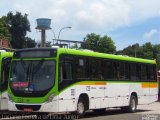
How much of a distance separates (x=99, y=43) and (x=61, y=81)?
74.0m

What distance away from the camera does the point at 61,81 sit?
18.5 m

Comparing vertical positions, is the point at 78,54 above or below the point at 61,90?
above

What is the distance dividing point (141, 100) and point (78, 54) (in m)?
8.72

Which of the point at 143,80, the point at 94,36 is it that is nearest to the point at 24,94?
the point at 143,80

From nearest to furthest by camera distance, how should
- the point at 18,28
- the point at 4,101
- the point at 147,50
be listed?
the point at 4,101 → the point at 18,28 → the point at 147,50

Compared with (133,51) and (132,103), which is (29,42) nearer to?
(133,51)

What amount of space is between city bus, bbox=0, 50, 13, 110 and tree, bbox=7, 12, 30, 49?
3415 inches

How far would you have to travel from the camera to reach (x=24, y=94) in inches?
726

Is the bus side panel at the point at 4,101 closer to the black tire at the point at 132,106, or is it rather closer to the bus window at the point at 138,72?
the black tire at the point at 132,106

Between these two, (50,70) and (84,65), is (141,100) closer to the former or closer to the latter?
(84,65)

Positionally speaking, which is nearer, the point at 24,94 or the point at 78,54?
the point at 24,94

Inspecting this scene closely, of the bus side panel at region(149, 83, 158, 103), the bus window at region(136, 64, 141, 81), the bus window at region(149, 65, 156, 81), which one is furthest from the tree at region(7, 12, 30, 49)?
the bus window at region(136, 64, 141, 81)

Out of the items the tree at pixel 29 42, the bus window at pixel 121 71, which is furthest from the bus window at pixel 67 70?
the tree at pixel 29 42

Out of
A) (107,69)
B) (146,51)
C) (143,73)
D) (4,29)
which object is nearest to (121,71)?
(107,69)
